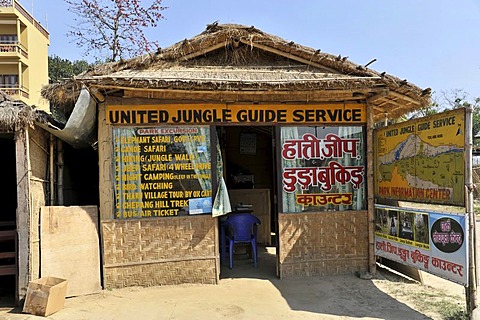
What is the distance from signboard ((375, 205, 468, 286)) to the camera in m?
4.14

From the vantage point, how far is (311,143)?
6035mm

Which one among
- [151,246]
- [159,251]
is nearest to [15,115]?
[151,246]

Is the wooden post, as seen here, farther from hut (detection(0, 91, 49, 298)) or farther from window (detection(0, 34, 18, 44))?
window (detection(0, 34, 18, 44))

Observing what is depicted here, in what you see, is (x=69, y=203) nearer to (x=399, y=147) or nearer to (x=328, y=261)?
(x=328, y=261)

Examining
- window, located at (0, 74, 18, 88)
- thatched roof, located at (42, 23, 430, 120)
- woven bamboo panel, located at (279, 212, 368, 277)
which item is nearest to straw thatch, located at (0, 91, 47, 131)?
thatched roof, located at (42, 23, 430, 120)

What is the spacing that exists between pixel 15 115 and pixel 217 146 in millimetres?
2771

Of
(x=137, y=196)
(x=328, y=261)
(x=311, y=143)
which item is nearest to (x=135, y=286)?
(x=137, y=196)

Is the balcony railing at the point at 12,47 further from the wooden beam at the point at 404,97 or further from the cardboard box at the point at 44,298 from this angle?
the wooden beam at the point at 404,97

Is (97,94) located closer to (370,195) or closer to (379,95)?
(379,95)

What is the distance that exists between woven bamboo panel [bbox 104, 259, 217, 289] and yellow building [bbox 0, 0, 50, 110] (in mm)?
22941

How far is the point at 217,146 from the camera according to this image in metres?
5.91

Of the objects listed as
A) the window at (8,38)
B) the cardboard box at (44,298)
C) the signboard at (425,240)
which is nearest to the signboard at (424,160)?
the signboard at (425,240)

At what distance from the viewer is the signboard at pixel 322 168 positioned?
6.00m

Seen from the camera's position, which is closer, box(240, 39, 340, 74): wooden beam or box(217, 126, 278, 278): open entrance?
box(240, 39, 340, 74): wooden beam
